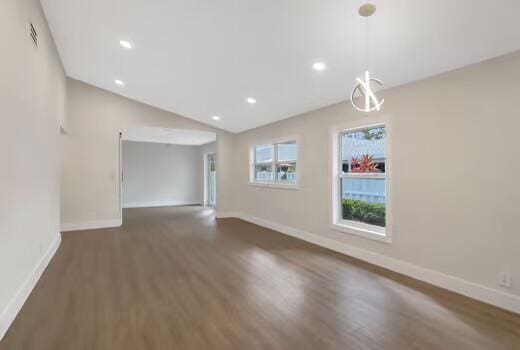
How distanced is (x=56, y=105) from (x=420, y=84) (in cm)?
536

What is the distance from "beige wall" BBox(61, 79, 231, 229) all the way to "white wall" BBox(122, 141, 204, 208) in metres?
4.18

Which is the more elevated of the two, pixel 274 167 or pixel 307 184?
pixel 274 167

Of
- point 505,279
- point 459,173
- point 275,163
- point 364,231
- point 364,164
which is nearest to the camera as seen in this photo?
point 505,279

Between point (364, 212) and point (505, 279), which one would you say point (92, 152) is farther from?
point (505, 279)

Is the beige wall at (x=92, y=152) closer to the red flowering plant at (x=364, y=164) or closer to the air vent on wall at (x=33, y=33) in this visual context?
the air vent on wall at (x=33, y=33)

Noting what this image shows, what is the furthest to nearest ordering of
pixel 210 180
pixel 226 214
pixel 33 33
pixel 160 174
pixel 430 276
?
pixel 160 174 < pixel 210 180 < pixel 226 214 < pixel 430 276 < pixel 33 33

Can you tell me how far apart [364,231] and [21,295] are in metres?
4.03

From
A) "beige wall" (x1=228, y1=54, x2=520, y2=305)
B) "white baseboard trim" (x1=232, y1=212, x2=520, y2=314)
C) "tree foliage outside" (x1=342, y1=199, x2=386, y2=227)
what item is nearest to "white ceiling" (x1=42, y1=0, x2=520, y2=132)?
"beige wall" (x1=228, y1=54, x2=520, y2=305)

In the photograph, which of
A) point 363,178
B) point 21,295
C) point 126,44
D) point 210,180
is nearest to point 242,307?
point 21,295

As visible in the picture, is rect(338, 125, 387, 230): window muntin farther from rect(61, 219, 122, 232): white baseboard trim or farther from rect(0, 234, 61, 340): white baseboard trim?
rect(61, 219, 122, 232): white baseboard trim

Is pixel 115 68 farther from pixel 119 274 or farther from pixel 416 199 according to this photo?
pixel 416 199

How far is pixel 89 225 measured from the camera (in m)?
6.18

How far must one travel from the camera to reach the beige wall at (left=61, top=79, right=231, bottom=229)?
19.6 ft

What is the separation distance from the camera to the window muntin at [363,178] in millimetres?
3836
